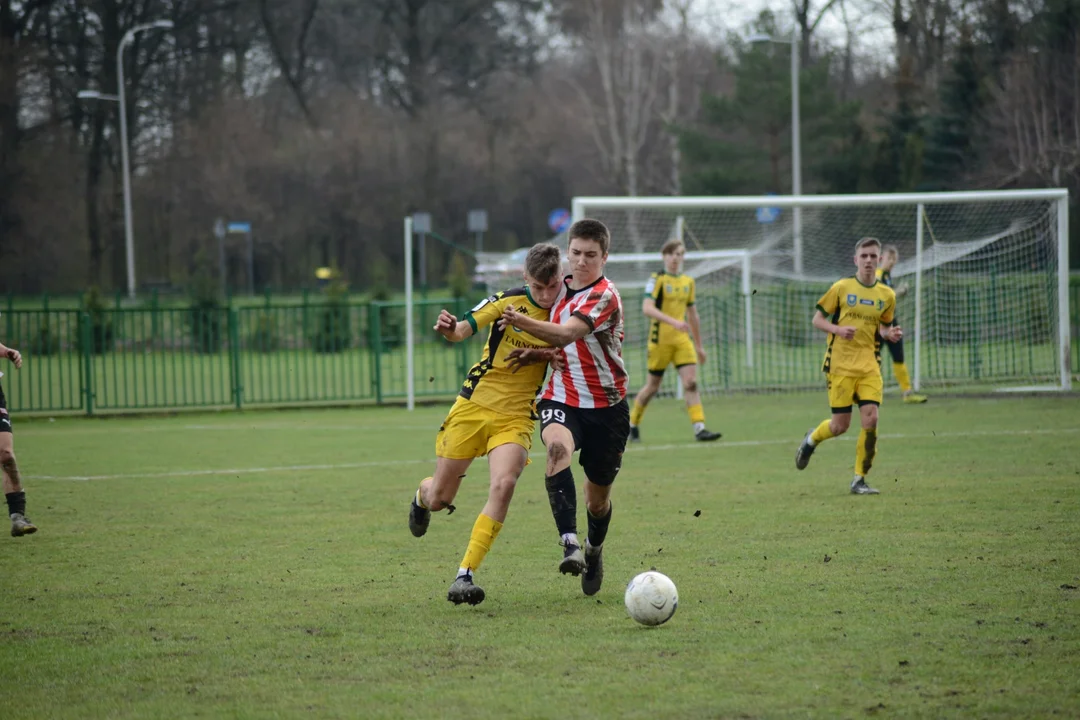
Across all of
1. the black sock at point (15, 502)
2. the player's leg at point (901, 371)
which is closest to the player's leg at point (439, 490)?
the black sock at point (15, 502)

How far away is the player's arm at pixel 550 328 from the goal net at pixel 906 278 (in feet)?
33.2

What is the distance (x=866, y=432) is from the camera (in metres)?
9.62

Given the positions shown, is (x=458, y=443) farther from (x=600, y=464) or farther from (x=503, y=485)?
(x=600, y=464)

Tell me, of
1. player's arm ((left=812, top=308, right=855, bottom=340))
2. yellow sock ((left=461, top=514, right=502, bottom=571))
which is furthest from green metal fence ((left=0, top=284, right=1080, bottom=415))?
yellow sock ((left=461, top=514, right=502, bottom=571))

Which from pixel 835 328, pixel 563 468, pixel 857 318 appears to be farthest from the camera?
pixel 857 318

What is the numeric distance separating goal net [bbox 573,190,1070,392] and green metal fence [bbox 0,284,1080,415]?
2.5 inches

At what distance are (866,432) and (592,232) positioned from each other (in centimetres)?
420

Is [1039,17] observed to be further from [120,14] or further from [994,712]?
[994,712]

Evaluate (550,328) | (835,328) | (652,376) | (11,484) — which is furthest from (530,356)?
(652,376)

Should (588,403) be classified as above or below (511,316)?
below

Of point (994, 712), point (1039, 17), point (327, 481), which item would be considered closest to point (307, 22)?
point (1039, 17)

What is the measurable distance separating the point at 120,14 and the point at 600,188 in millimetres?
19447

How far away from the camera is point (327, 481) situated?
36.7 feet

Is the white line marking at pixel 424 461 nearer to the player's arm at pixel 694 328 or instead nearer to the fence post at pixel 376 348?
the player's arm at pixel 694 328
